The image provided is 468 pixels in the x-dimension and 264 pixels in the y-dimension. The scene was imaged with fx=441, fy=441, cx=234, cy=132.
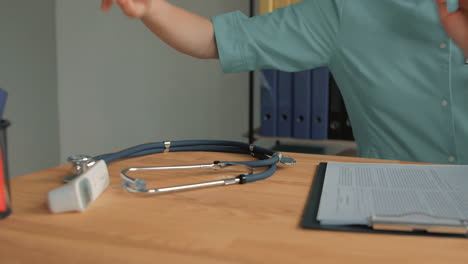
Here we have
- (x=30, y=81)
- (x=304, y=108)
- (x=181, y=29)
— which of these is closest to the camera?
(x=181, y=29)

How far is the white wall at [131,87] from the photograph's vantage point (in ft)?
7.75

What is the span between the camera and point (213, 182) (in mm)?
591

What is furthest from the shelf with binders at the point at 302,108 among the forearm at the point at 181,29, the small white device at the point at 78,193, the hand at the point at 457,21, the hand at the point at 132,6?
the small white device at the point at 78,193

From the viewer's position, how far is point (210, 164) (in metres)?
0.68

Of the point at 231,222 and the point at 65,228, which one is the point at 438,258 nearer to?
the point at 231,222

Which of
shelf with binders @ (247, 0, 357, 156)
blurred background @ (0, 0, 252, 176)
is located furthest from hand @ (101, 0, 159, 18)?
blurred background @ (0, 0, 252, 176)

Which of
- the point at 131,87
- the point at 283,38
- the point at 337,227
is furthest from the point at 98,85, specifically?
the point at 337,227

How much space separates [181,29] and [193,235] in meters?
0.57

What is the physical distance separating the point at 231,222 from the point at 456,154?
74 cm

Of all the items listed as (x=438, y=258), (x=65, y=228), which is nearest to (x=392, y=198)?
(x=438, y=258)

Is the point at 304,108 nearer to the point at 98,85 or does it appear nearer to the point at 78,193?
the point at 98,85

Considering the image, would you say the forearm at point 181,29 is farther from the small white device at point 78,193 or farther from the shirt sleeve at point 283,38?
the small white device at point 78,193

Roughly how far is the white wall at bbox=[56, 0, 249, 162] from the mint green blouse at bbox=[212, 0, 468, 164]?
120cm

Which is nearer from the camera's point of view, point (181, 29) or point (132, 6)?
point (132, 6)
